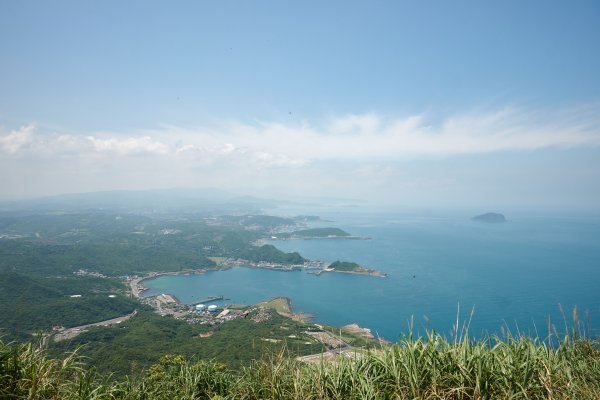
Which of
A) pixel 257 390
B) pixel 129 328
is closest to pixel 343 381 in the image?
pixel 257 390

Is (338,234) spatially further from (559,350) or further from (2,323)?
(559,350)

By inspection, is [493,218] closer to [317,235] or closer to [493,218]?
[493,218]

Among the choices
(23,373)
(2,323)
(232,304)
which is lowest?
(232,304)

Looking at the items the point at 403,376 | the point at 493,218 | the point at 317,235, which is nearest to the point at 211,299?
the point at 403,376

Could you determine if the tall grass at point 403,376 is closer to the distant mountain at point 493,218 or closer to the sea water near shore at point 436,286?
the sea water near shore at point 436,286

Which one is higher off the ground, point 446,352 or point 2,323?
point 446,352

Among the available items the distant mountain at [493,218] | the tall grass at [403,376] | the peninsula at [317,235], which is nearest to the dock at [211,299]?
the tall grass at [403,376]

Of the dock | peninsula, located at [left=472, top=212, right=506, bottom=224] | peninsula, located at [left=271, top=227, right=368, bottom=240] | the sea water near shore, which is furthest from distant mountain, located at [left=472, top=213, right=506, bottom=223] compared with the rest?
the dock
